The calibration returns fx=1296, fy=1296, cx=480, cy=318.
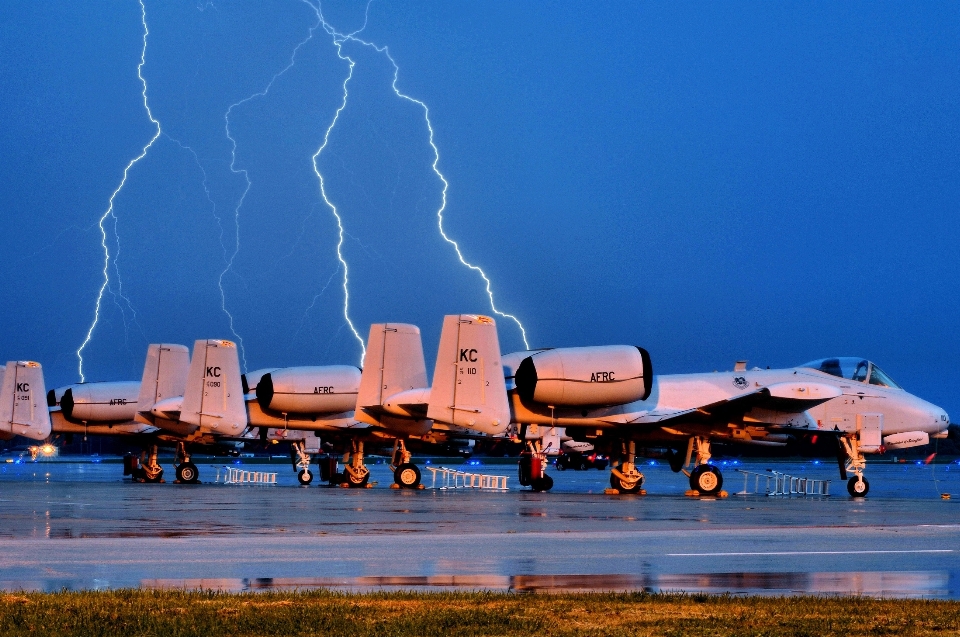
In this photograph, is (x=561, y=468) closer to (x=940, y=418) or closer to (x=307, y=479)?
(x=307, y=479)

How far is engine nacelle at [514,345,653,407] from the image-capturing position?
102 ft

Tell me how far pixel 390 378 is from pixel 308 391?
13.5ft

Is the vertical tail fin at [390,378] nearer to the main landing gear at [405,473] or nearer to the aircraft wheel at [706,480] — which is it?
the main landing gear at [405,473]

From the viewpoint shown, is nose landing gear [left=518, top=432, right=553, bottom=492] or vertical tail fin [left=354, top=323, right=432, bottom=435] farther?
vertical tail fin [left=354, top=323, right=432, bottom=435]

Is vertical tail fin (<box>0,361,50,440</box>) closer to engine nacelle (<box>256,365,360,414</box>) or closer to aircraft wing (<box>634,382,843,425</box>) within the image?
engine nacelle (<box>256,365,360,414</box>)

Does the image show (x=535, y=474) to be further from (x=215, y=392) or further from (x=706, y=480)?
(x=215, y=392)

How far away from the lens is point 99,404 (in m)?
46.9

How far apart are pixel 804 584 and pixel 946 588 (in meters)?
1.21

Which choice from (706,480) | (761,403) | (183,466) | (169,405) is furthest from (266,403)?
(761,403)

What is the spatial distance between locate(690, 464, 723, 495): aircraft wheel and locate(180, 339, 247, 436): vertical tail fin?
48.4 ft

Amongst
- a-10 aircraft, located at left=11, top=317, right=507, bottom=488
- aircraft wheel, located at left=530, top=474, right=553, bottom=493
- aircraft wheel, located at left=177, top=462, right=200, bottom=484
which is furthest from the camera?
aircraft wheel, located at left=177, top=462, right=200, bottom=484

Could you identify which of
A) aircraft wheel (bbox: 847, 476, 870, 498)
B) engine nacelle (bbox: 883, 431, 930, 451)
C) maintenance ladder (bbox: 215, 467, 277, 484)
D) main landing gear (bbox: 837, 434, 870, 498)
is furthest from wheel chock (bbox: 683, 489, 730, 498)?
maintenance ladder (bbox: 215, 467, 277, 484)

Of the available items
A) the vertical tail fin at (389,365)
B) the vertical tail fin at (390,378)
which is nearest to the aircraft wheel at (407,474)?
the vertical tail fin at (390,378)

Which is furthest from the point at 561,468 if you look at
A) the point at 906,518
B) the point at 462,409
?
the point at 906,518
